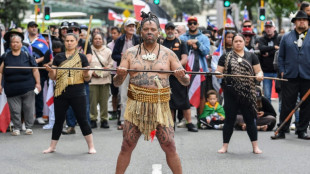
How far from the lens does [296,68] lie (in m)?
10.3

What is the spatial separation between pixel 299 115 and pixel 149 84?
16.2 ft

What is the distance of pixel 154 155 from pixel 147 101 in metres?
2.49

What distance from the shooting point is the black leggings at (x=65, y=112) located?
896cm

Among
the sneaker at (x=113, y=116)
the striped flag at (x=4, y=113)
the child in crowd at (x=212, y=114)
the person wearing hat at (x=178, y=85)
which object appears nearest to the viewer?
the person wearing hat at (x=178, y=85)

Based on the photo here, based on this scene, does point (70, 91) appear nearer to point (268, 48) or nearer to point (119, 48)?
point (119, 48)

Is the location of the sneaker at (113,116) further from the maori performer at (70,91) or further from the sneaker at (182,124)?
Result: the maori performer at (70,91)

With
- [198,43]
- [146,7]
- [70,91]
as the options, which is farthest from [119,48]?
[146,7]

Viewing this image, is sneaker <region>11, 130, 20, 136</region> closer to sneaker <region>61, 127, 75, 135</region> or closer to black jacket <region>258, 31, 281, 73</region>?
sneaker <region>61, 127, 75, 135</region>

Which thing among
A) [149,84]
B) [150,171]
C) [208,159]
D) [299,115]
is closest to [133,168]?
[150,171]

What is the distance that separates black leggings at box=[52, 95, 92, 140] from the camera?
29.4 ft

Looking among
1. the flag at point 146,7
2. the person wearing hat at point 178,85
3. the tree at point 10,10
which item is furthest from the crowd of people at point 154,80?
the tree at point 10,10

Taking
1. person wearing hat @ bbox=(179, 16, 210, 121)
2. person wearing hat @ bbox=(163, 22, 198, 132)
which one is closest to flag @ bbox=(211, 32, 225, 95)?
person wearing hat @ bbox=(179, 16, 210, 121)

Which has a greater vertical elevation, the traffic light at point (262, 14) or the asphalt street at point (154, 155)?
the traffic light at point (262, 14)

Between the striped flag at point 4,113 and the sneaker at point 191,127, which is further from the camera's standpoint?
the striped flag at point 4,113
